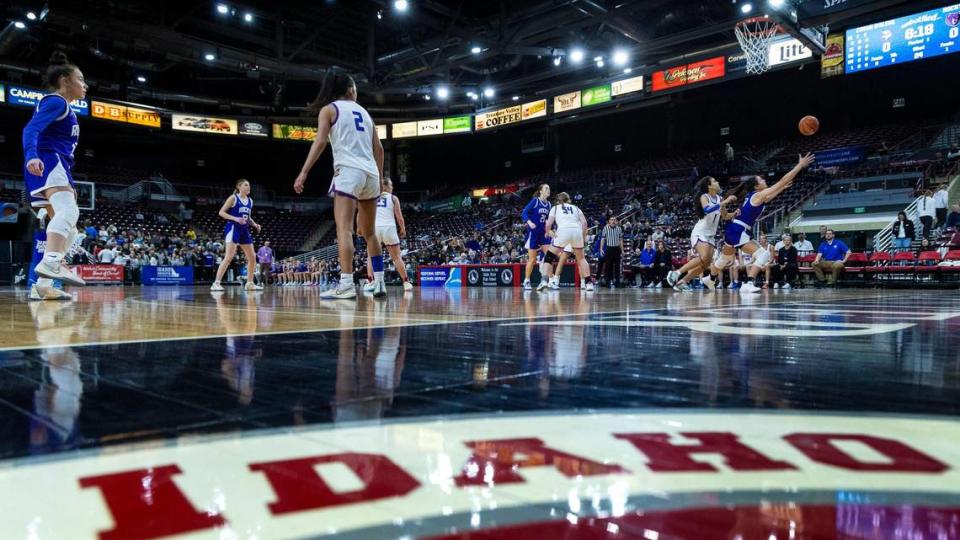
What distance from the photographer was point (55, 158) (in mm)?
4457

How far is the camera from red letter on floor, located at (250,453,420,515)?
0.56 meters

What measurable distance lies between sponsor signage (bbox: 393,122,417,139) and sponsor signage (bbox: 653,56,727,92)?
39.6 feet

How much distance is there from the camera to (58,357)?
59.4 inches

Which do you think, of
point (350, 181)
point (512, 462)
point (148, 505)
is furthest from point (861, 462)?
point (350, 181)

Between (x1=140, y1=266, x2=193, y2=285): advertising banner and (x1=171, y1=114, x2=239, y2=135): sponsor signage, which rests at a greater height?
(x1=171, y1=114, x2=239, y2=135): sponsor signage

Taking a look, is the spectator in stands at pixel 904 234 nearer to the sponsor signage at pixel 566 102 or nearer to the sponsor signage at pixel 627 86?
the sponsor signage at pixel 627 86

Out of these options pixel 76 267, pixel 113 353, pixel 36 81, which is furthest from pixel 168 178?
pixel 113 353

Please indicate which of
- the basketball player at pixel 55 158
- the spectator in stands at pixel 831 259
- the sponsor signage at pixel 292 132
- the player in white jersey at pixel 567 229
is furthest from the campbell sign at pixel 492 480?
the sponsor signage at pixel 292 132

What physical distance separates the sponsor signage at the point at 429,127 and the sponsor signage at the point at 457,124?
0.27 metres

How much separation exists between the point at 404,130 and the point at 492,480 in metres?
30.3

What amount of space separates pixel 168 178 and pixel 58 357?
106 ft

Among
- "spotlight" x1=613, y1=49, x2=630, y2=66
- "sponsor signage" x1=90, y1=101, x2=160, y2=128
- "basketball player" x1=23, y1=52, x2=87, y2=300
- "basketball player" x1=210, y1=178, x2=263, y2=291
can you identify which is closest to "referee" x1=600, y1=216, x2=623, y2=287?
"basketball player" x1=210, y1=178, x2=263, y2=291

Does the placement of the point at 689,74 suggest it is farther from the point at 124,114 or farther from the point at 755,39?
the point at 124,114

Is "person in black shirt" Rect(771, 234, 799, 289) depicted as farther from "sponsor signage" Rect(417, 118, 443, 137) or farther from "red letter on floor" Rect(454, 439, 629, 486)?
"sponsor signage" Rect(417, 118, 443, 137)
